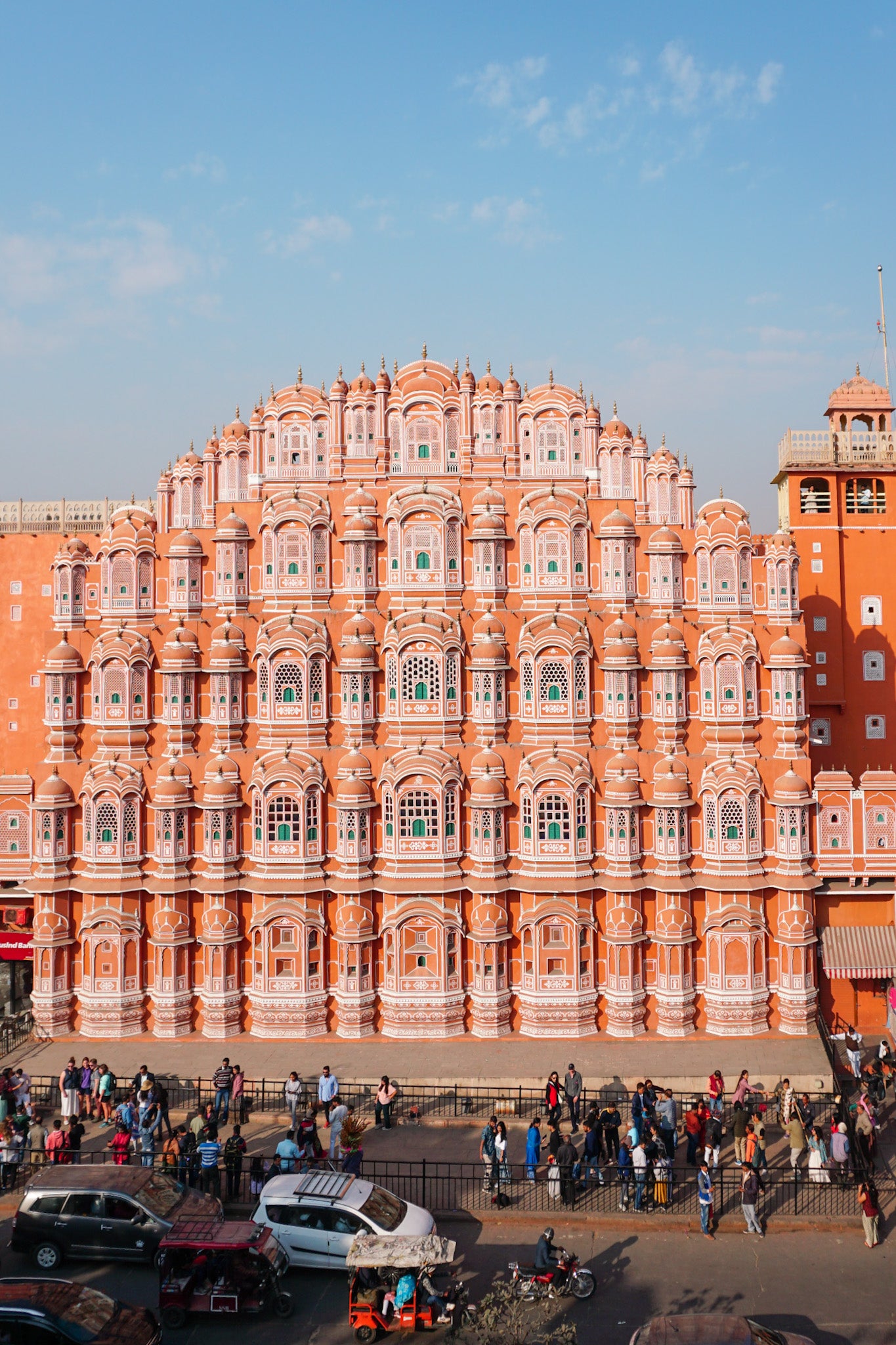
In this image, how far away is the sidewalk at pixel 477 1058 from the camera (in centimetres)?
3152

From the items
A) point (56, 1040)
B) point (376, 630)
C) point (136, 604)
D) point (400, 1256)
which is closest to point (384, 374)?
point (376, 630)

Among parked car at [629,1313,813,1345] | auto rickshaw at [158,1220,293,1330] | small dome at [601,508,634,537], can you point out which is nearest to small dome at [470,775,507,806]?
small dome at [601,508,634,537]

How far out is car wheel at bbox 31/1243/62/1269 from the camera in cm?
2212

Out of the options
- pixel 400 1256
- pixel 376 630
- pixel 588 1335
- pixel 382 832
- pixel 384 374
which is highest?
pixel 384 374

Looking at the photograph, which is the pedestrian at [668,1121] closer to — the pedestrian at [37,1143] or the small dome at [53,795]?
the pedestrian at [37,1143]

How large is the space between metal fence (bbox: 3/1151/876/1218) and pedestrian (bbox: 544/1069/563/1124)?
199cm

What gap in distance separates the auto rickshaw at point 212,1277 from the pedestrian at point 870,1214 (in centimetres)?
1202

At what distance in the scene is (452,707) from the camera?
35.6 m

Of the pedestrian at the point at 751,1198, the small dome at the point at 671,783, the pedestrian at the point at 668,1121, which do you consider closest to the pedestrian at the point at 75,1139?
the pedestrian at the point at 668,1121

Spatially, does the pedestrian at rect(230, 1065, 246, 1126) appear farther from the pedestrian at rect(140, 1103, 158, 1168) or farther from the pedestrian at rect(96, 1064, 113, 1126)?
the pedestrian at rect(96, 1064, 113, 1126)

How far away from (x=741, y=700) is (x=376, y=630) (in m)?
12.2

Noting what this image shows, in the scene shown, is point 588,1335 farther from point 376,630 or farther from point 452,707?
point 376,630

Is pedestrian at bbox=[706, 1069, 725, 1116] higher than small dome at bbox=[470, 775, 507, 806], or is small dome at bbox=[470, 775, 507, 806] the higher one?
small dome at bbox=[470, 775, 507, 806]

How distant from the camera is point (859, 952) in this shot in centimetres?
3509
